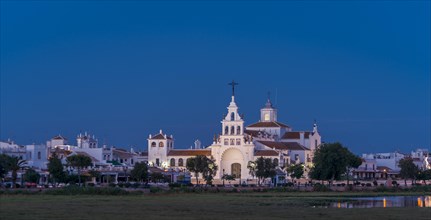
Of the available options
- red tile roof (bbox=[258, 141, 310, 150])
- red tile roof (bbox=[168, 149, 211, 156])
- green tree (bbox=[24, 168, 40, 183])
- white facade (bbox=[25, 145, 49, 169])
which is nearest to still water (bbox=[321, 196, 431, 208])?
green tree (bbox=[24, 168, 40, 183])

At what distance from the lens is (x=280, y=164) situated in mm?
152625

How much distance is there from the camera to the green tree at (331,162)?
13100 centimetres

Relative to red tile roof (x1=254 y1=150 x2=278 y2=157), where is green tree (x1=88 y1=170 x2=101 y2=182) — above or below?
below

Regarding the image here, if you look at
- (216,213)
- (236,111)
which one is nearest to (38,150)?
(236,111)

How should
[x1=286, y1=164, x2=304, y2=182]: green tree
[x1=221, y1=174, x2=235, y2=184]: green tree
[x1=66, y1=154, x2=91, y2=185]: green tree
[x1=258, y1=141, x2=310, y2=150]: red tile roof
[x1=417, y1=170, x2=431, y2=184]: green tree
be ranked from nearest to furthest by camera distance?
[x1=66, y1=154, x2=91, y2=185]: green tree < [x1=286, y1=164, x2=304, y2=182]: green tree < [x1=221, y1=174, x2=235, y2=184]: green tree < [x1=417, y1=170, x2=431, y2=184]: green tree < [x1=258, y1=141, x2=310, y2=150]: red tile roof

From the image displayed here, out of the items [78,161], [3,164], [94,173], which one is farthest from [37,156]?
[3,164]

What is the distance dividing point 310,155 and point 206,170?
3075 centimetres

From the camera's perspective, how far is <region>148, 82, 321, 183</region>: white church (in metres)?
157

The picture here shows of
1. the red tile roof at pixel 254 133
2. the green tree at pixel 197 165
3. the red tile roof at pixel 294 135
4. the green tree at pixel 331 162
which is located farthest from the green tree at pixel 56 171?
the red tile roof at pixel 294 135

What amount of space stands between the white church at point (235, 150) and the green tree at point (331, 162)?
19.7 metres

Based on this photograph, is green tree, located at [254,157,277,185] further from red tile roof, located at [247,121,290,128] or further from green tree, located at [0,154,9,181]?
green tree, located at [0,154,9,181]

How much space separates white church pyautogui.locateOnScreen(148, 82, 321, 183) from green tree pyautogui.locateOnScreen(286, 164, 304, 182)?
4942 millimetres

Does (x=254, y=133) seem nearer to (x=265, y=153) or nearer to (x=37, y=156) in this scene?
(x=265, y=153)

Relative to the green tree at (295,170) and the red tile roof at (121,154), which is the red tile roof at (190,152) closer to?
the red tile roof at (121,154)
